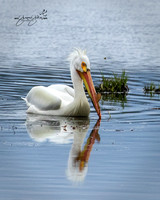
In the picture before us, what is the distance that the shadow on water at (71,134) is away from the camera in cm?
724

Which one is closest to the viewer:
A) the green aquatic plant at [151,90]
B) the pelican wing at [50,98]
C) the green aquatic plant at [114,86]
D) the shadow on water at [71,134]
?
the shadow on water at [71,134]

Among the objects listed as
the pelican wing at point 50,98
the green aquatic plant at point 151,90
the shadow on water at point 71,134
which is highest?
the shadow on water at point 71,134

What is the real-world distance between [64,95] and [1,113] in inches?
44.5

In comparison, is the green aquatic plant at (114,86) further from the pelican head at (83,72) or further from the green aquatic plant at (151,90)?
the pelican head at (83,72)

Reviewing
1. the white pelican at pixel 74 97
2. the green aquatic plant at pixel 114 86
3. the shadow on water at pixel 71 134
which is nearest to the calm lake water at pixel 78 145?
the shadow on water at pixel 71 134

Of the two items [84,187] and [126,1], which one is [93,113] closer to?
[84,187]

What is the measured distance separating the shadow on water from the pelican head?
377 mm

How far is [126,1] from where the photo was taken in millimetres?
79188

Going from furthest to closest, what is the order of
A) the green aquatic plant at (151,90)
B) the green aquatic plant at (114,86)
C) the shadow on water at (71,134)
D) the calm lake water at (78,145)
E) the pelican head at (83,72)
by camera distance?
the green aquatic plant at (114,86), the green aquatic plant at (151,90), the pelican head at (83,72), the shadow on water at (71,134), the calm lake water at (78,145)

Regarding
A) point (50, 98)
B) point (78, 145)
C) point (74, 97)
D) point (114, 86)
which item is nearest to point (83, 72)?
point (74, 97)

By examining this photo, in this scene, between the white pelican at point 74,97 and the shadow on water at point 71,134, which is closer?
the shadow on water at point 71,134

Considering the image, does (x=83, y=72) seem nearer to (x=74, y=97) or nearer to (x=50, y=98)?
(x=74, y=97)

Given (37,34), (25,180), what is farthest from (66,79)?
(37,34)

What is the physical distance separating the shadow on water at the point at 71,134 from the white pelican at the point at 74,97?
0.15 m
